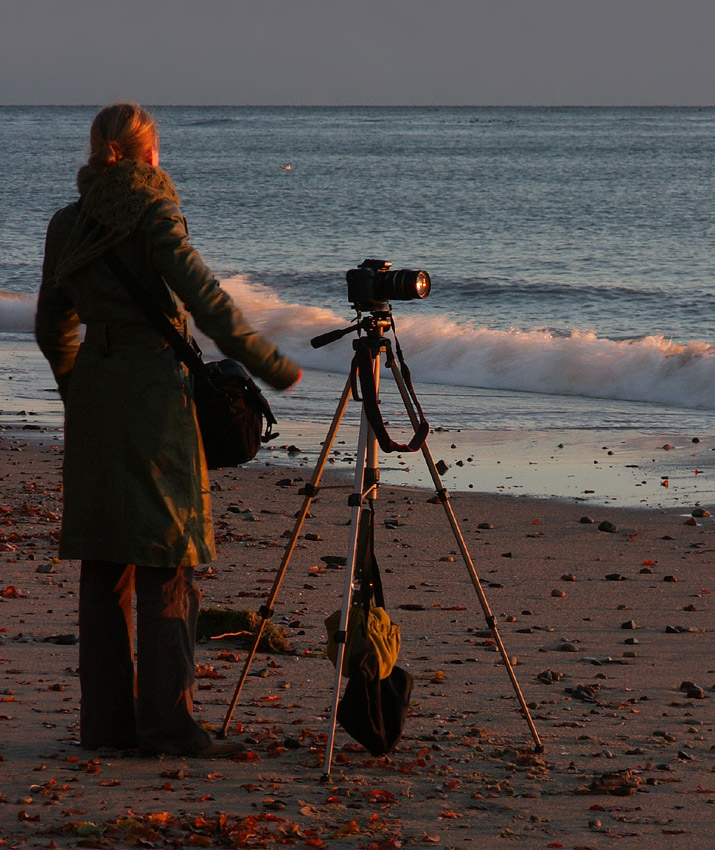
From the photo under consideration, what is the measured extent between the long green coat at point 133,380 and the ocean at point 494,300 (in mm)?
388

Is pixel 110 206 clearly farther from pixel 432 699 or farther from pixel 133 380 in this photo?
pixel 432 699

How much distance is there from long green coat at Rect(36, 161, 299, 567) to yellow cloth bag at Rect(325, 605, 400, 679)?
49cm

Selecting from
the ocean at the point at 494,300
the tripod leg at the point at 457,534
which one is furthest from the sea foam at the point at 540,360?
the tripod leg at the point at 457,534

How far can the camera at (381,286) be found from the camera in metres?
3.54

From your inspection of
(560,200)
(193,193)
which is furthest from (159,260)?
(193,193)

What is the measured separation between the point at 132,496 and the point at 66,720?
97 centimetres

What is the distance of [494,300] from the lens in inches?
835

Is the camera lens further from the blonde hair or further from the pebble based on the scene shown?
the pebble

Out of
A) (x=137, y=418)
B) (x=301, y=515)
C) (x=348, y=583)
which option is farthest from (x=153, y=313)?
(x=348, y=583)

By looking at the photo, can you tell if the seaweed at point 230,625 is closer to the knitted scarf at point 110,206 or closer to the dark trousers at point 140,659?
the dark trousers at point 140,659

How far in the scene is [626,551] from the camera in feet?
21.8

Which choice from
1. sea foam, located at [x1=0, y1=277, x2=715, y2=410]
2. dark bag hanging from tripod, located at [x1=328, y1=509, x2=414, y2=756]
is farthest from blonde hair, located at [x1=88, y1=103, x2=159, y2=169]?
sea foam, located at [x1=0, y1=277, x2=715, y2=410]

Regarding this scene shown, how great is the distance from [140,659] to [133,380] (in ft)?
2.77

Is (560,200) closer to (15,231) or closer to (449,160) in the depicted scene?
(15,231)
